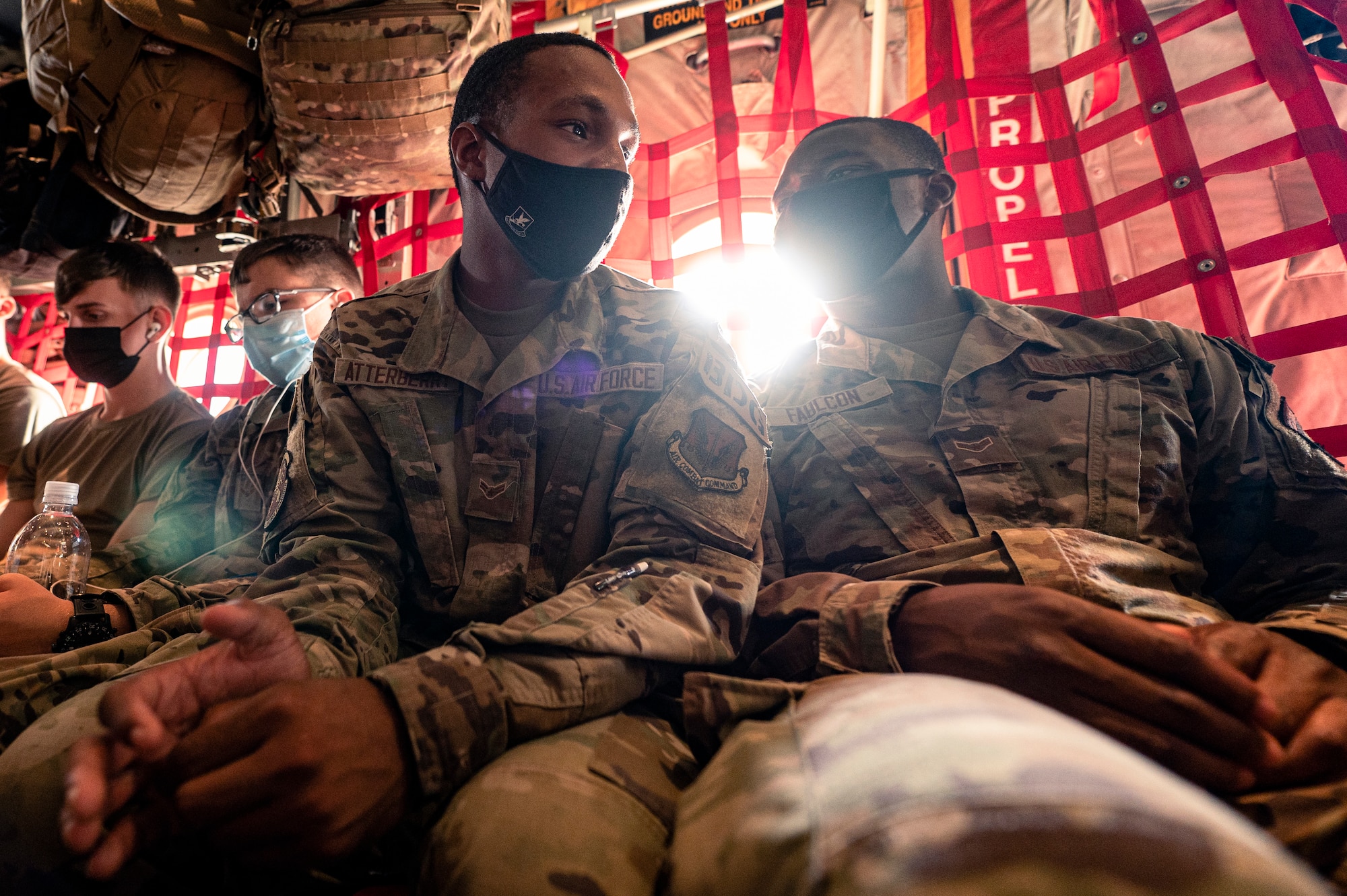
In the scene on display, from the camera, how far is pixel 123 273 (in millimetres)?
2404

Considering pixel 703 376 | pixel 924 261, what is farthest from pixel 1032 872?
pixel 924 261

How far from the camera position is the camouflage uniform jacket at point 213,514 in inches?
56.5

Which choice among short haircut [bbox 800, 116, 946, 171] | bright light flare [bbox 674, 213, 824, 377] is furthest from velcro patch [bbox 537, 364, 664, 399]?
bright light flare [bbox 674, 213, 824, 377]

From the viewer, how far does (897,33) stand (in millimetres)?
3484

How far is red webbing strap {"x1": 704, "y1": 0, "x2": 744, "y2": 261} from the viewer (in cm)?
236

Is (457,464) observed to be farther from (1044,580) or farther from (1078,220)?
(1078,220)

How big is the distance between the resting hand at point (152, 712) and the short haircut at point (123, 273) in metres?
2.47

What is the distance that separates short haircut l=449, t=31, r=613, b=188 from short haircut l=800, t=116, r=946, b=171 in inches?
25.3

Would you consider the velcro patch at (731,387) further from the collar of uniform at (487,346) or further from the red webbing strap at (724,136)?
the red webbing strap at (724,136)

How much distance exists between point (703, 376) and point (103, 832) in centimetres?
89

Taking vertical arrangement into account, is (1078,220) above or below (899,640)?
above

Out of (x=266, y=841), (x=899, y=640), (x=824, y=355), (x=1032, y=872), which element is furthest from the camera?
(x=824, y=355)

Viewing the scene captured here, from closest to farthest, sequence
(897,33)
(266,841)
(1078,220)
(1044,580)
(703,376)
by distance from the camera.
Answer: (266,841) → (1044,580) → (703,376) → (1078,220) → (897,33)

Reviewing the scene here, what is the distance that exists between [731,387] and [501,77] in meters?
0.86
